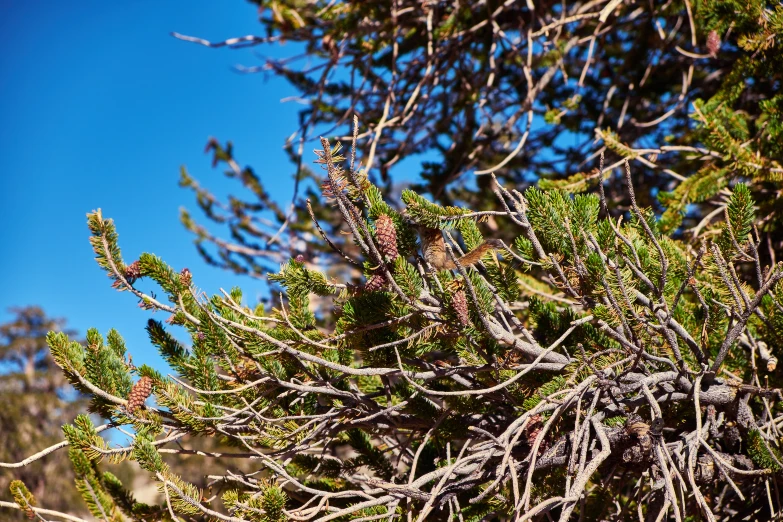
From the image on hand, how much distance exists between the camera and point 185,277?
229 centimetres

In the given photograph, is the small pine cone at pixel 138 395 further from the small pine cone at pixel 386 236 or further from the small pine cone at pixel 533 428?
the small pine cone at pixel 533 428

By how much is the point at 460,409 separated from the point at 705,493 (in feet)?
3.72

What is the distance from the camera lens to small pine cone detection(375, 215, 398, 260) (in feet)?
5.80

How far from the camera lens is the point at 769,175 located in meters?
2.90

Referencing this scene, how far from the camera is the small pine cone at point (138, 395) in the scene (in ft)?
7.21

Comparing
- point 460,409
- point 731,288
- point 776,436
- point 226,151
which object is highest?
point 226,151

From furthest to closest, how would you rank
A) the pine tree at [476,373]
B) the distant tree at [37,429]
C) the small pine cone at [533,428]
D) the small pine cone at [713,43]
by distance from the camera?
the distant tree at [37,429] < the small pine cone at [713,43] < the small pine cone at [533,428] < the pine tree at [476,373]

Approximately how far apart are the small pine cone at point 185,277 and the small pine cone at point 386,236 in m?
0.91

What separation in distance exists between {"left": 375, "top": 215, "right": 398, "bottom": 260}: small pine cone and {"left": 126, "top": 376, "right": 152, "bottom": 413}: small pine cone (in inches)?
44.2

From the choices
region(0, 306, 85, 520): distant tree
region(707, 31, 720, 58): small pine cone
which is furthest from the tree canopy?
region(0, 306, 85, 520): distant tree

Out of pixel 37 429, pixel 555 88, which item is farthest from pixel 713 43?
pixel 37 429

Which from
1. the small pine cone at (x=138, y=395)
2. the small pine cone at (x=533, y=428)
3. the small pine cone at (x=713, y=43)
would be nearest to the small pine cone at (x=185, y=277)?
the small pine cone at (x=138, y=395)

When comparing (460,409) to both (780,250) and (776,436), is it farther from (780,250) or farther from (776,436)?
(780,250)

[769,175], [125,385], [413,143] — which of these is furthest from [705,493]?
[413,143]
